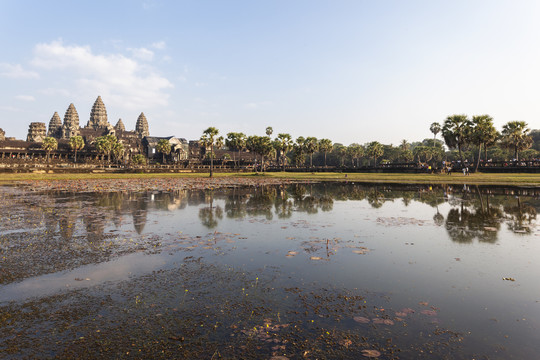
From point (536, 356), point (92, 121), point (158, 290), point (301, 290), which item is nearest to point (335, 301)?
point (301, 290)

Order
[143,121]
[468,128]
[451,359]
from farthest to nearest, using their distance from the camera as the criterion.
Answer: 1. [143,121]
2. [468,128]
3. [451,359]

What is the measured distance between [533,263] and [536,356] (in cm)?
543

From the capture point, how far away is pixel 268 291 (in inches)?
257

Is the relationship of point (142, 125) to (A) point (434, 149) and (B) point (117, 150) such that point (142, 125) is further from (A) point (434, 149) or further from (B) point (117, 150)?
(A) point (434, 149)

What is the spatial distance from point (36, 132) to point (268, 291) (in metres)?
170

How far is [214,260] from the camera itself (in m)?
8.64

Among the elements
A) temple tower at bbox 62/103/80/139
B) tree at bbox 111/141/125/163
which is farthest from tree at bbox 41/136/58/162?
temple tower at bbox 62/103/80/139

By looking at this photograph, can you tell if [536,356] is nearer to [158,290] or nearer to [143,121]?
[158,290]

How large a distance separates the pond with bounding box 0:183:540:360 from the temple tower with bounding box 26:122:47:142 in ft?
513

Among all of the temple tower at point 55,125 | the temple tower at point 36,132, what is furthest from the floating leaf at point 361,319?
the temple tower at point 55,125

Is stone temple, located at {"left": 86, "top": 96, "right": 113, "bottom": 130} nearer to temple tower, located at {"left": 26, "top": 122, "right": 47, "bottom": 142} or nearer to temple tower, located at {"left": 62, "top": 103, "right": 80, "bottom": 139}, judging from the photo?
temple tower, located at {"left": 62, "top": 103, "right": 80, "bottom": 139}

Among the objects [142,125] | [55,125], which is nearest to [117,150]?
[142,125]

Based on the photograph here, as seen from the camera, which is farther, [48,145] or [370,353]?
[48,145]

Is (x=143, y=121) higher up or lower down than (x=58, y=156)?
higher up
